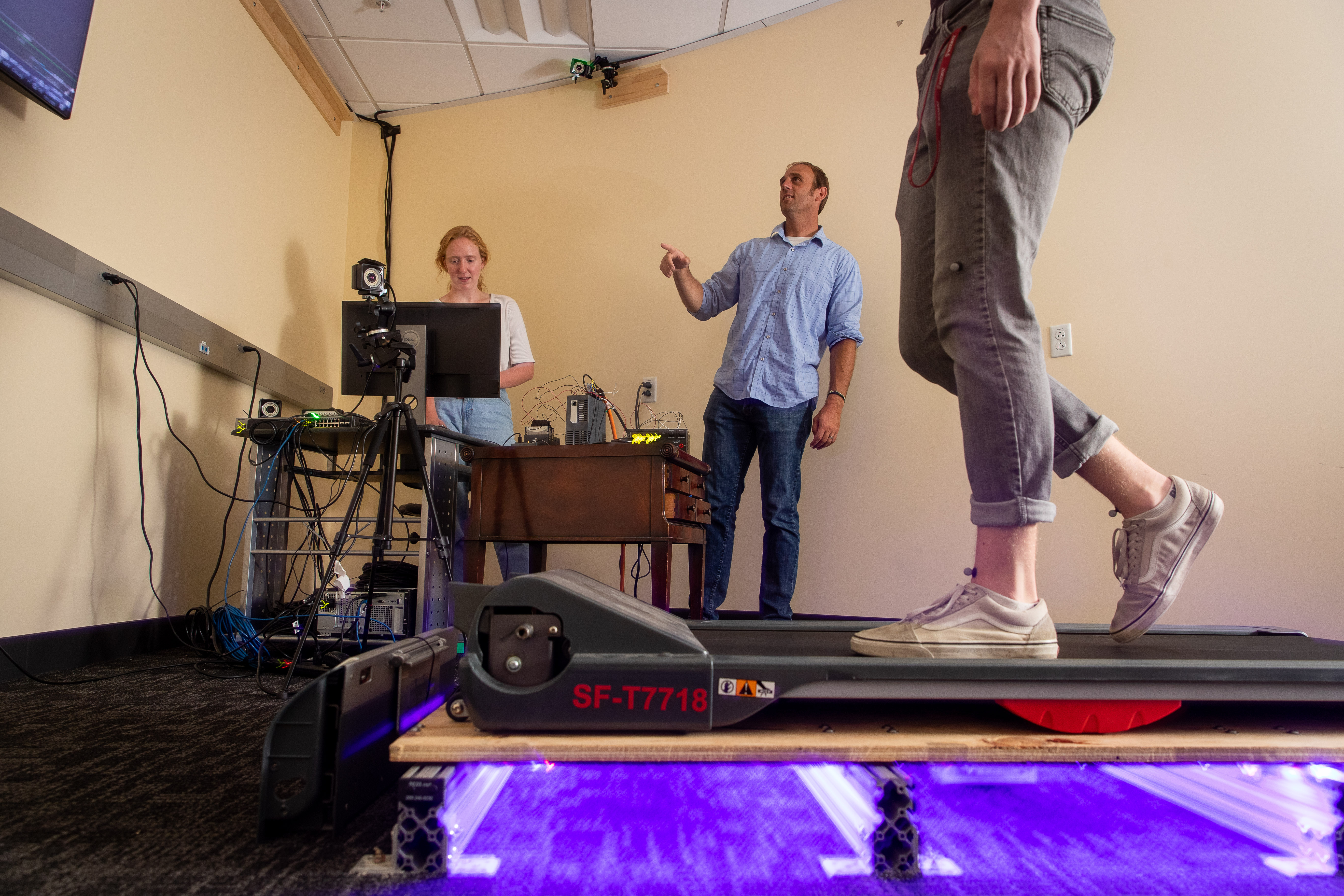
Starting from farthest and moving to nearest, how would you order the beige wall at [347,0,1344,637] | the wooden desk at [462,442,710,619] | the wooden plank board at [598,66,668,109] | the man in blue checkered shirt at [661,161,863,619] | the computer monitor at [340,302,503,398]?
the wooden plank board at [598,66,668,109], the man in blue checkered shirt at [661,161,863,619], the computer monitor at [340,302,503,398], the beige wall at [347,0,1344,637], the wooden desk at [462,442,710,619]

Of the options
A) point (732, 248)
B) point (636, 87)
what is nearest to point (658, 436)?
point (732, 248)

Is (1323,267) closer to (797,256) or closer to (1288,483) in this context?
(1288,483)

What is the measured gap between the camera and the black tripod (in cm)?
161

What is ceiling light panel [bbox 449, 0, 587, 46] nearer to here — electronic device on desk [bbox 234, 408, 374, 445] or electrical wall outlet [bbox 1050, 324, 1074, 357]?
electronic device on desk [bbox 234, 408, 374, 445]

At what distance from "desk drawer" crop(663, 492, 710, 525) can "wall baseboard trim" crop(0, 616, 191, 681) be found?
1613mm

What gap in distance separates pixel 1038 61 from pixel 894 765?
89 cm

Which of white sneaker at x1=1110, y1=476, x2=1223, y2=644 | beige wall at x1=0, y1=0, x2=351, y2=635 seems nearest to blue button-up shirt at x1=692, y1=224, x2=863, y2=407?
white sneaker at x1=1110, y1=476, x2=1223, y2=644

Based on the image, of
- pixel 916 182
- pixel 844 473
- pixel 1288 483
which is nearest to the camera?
pixel 916 182

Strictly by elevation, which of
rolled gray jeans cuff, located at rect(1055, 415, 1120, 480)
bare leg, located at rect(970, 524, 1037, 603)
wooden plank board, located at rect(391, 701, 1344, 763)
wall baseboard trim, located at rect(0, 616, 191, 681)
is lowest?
wall baseboard trim, located at rect(0, 616, 191, 681)

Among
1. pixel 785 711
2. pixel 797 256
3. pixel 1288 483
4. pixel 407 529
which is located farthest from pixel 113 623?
pixel 1288 483

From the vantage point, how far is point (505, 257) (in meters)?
3.58

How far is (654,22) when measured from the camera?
323 centimetres

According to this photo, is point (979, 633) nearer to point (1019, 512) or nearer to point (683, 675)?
point (1019, 512)

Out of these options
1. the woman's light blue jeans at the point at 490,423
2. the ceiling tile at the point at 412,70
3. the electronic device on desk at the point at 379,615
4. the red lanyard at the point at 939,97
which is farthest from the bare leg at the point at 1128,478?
the ceiling tile at the point at 412,70
